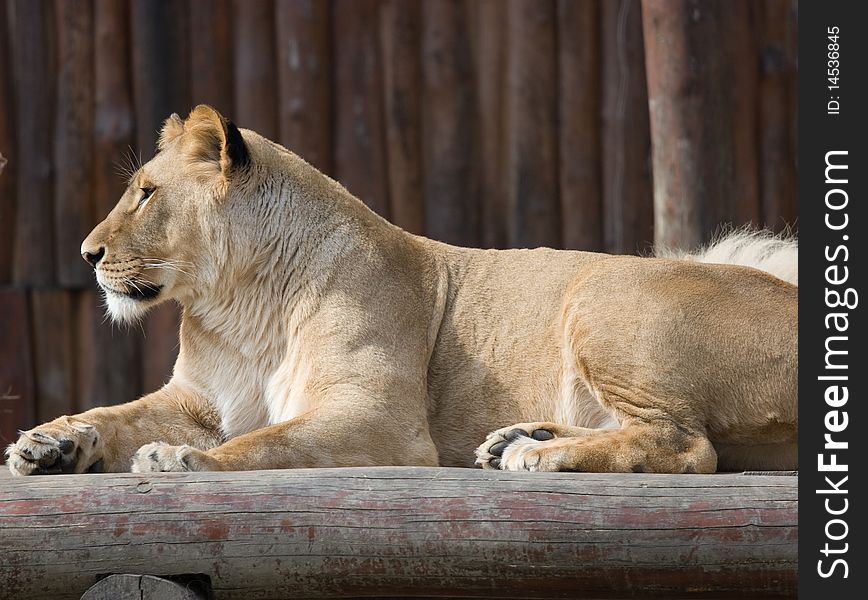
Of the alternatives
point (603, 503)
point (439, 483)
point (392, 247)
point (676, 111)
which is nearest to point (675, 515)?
point (603, 503)

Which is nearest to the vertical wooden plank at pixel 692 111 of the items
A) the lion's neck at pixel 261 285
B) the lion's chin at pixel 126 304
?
the lion's neck at pixel 261 285

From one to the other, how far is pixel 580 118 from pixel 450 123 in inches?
27.9

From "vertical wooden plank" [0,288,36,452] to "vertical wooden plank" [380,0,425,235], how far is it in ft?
7.12

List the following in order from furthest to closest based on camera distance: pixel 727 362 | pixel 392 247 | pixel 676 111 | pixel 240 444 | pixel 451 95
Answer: pixel 451 95 < pixel 676 111 < pixel 392 247 < pixel 727 362 < pixel 240 444

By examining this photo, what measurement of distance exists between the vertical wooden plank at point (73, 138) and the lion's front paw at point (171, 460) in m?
3.43

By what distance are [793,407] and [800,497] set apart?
85 cm

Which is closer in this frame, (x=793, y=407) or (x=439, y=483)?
(x=439, y=483)

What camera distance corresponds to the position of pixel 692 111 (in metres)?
5.78

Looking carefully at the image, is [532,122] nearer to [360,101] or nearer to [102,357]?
[360,101]

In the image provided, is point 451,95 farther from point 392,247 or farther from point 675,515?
point 675,515

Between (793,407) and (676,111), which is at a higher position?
(676,111)

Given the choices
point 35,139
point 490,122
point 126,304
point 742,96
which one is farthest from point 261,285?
point 35,139

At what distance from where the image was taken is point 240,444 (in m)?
3.90

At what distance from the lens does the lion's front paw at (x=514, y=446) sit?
388 centimetres
